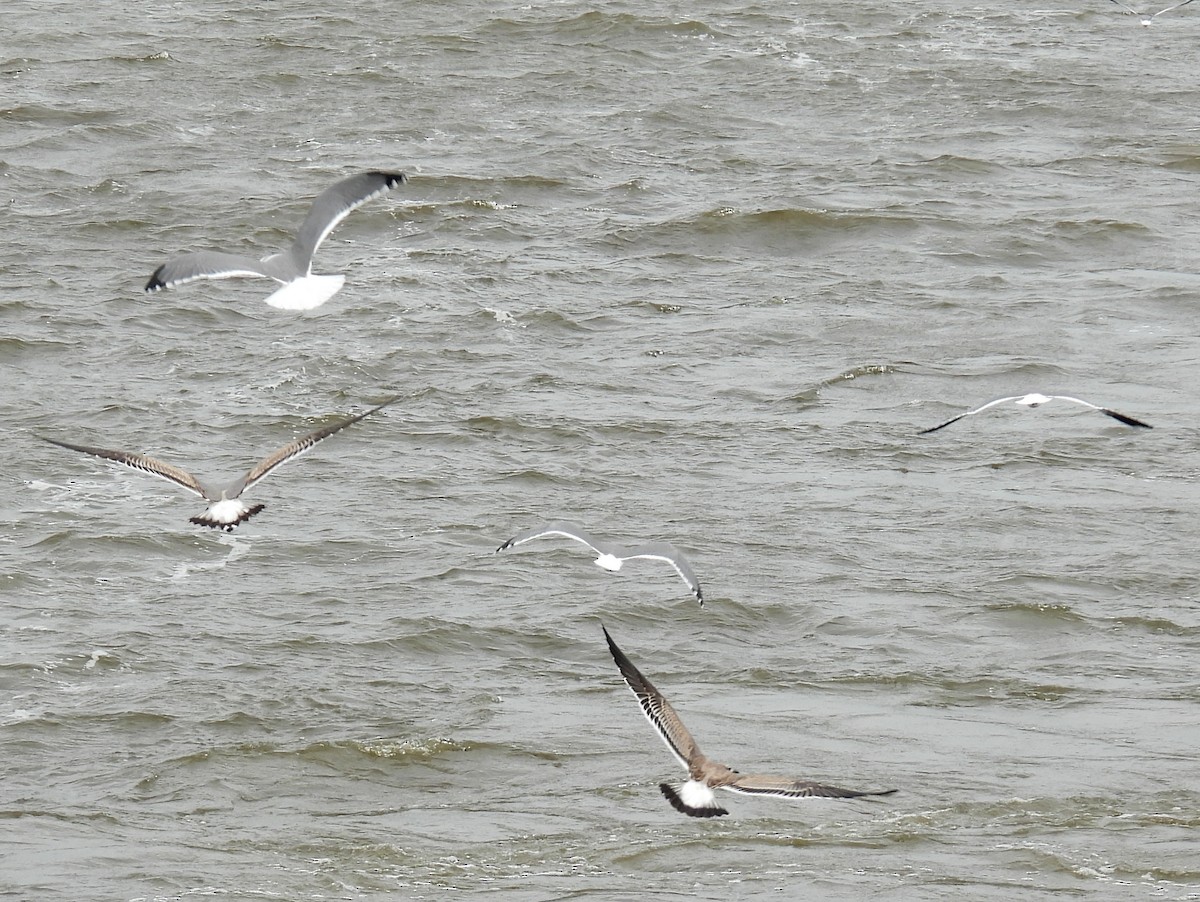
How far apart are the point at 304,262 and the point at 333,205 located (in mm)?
334

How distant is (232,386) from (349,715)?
4704 mm

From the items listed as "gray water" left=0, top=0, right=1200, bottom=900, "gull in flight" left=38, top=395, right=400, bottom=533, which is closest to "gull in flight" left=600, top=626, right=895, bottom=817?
"gray water" left=0, top=0, right=1200, bottom=900

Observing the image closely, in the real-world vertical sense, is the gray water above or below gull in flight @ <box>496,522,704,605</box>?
below

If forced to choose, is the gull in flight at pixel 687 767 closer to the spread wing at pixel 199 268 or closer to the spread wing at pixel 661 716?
the spread wing at pixel 661 716

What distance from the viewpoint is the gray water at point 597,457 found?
405 inches

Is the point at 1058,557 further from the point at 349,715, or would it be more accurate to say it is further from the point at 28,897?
the point at 28,897

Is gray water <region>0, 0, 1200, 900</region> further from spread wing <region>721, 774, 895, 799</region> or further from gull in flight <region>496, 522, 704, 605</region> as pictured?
spread wing <region>721, 774, 895, 799</region>

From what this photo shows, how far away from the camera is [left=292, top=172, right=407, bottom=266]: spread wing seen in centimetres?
1009

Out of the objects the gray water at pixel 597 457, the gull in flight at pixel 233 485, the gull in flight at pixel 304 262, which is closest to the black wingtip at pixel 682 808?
the gray water at pixel 597 457

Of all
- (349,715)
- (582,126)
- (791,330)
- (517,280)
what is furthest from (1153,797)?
(582,126)

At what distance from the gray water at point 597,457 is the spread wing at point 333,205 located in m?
2.53

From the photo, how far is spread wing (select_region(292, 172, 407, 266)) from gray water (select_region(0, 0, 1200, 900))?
2527 mm

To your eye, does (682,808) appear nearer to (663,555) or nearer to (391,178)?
(663,555)

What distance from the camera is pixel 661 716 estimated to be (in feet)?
27.3
